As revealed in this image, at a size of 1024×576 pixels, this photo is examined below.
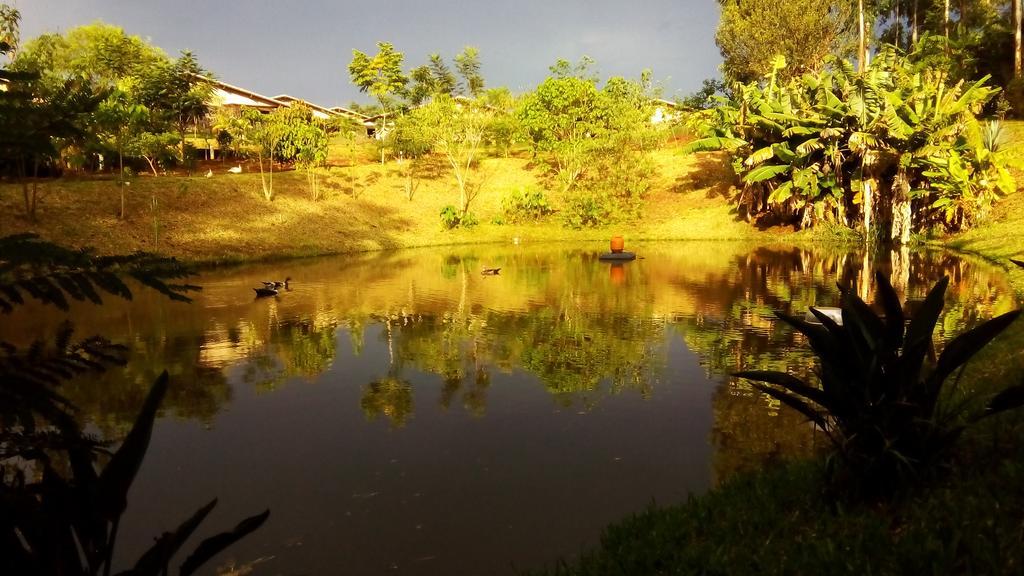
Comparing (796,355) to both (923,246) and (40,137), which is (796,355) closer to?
(40,137)

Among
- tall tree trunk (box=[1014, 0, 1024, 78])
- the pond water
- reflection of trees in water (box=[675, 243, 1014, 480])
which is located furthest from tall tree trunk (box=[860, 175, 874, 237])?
tall tree trunk (box=[1014, 0, 1024, 78])

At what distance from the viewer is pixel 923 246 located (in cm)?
2925

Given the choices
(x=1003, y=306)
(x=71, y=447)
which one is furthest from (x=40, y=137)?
(x=1003, y=306)

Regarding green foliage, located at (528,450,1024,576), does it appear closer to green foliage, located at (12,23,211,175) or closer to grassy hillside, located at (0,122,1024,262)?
grassy hillside, located at (0,122,1024,262)

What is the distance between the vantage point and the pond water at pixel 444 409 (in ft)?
19.0

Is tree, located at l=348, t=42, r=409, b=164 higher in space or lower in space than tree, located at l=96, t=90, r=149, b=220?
higher

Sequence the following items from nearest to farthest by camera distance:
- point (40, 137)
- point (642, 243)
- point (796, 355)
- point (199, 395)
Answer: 1. point (40, 137)
2. point (199, 395)
3. point (796, 355)
4. point (642, 243)

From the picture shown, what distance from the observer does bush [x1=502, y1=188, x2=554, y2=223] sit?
Answer: 41.3 meters

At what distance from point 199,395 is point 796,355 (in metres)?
10.0

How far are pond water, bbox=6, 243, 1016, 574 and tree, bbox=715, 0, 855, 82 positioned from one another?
97.8 ft

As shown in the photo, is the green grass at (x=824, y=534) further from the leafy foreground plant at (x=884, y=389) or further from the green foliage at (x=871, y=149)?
the green foliage at (x=871, y=149)

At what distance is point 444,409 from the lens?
358 inches

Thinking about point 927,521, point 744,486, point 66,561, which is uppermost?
point 66,561

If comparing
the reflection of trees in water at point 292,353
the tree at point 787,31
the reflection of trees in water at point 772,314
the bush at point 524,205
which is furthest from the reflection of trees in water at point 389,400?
the tree at point 787,31
